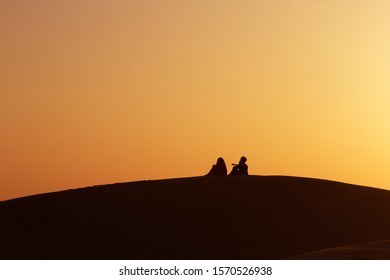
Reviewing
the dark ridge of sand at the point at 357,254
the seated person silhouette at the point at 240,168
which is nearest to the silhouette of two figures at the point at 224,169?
the seated person silhouette at the point at 240,168

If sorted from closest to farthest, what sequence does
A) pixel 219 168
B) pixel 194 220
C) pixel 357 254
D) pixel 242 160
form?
1. pixel 357 254
2. pixel 194 220
3. pixel 242 160
4. pixel 219 168

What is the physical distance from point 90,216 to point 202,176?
5645 millimetres

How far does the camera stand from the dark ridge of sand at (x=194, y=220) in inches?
1033

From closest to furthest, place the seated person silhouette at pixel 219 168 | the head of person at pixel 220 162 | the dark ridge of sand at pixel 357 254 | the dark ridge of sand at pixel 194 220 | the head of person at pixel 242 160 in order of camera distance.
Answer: the dark ridge of sand at pixel 357 254, the dark ridge of sand at pixel 194 220, the head of person at pixel 242 160, the head of person at pixel 220 162, the seated person silhouette at pixel 219 168

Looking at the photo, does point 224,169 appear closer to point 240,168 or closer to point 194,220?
point 240,168

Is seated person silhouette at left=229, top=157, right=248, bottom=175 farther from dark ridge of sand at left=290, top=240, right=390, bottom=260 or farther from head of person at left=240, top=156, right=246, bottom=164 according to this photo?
dark ridge of sand at left=290, top=240, right=390, bottom=260

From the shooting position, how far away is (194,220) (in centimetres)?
2867

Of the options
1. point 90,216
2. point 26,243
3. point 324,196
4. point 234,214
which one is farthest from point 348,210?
point 26,243

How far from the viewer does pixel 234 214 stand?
2938 centimetres

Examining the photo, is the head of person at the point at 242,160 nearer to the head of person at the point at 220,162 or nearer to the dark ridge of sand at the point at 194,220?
the head of person at the point at 220,162

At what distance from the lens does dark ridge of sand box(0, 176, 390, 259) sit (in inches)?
1033

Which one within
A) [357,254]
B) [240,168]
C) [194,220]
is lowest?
[357,254]

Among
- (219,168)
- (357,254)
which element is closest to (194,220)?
(219,168)

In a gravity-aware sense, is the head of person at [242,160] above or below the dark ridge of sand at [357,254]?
above
